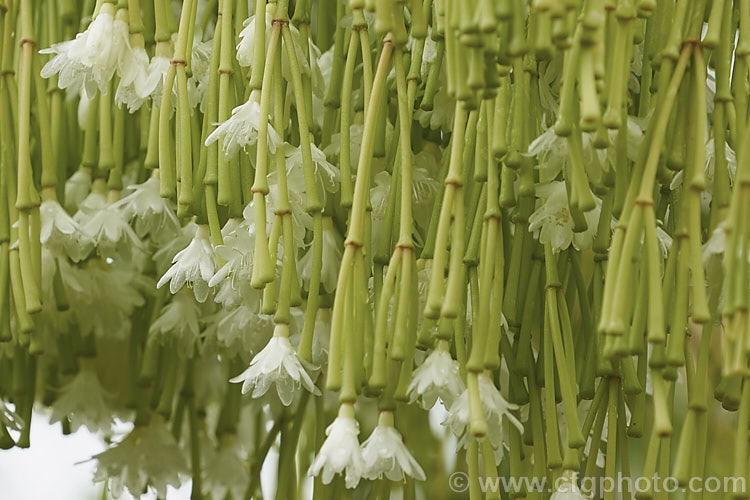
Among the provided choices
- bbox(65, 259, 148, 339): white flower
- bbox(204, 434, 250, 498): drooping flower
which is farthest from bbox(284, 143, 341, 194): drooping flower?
bbox(204, 434, 250, 498): drooping flower

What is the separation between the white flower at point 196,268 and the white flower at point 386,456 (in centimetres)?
18

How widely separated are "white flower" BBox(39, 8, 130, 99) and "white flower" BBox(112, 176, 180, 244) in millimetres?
98

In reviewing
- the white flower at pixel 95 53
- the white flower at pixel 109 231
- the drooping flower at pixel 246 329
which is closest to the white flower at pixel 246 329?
the drooping flower at pixel 246 329

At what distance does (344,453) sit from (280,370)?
8 centimetres

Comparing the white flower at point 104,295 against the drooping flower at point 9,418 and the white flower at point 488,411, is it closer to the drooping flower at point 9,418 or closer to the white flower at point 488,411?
the drooping flower at point 9,418

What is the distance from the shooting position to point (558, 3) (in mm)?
510

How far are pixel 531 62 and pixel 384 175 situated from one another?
14cm

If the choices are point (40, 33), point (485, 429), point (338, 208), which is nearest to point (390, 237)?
point (338, 208)

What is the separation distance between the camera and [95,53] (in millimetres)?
711

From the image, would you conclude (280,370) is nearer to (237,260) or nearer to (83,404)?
(237,260)

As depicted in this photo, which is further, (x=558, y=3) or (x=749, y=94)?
(x=749, y=94)

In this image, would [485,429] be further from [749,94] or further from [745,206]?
[749,94]

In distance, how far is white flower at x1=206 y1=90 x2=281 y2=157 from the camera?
657 millimetres

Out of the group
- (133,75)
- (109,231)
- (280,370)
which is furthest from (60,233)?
(280,370)
